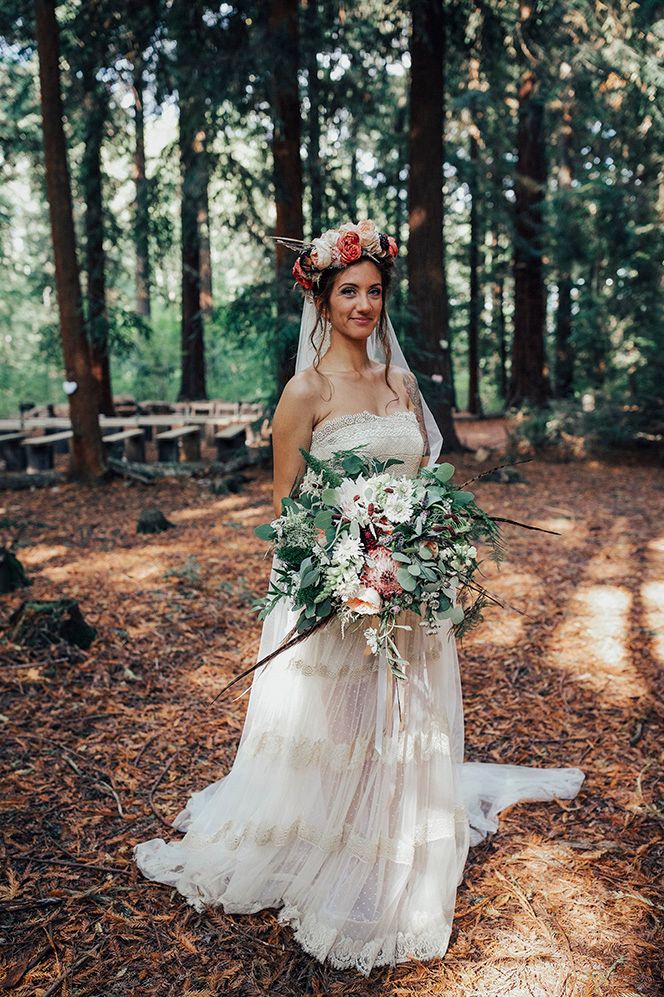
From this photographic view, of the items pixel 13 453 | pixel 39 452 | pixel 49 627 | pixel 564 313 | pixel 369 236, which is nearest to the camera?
pixel 369 236

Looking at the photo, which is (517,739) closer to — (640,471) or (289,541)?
(289,541)

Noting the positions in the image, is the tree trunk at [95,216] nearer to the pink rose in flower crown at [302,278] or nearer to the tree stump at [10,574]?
the tree stump at [10,574]

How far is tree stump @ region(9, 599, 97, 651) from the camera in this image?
16.7 ft

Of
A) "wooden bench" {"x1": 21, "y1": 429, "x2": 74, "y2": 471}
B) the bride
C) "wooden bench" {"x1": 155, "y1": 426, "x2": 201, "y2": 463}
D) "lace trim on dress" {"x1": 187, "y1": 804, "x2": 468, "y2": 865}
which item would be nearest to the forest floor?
the bride

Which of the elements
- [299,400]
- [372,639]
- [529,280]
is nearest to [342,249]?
[299,400]

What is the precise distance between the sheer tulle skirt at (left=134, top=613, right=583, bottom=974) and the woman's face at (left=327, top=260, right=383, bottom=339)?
3.74 ft

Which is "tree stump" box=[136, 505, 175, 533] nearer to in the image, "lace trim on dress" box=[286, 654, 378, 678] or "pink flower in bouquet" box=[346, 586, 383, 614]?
"lace trim on dress" box=[286, 654, 378, 678]

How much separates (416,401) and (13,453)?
10.9 metres

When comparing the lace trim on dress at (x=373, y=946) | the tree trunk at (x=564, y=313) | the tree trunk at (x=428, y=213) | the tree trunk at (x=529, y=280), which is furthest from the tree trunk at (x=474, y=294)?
the lace trim on dress at (x=373, y=946)

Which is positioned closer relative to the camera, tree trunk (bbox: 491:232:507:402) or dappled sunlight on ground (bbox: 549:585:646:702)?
dappled sunlight on ground (bbox: 549:585:646:702)

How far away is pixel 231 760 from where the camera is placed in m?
3.97

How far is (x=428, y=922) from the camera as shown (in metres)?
2.65

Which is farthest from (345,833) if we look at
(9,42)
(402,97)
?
(402,97)

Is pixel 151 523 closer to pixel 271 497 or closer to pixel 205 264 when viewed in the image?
pixel 271 497
